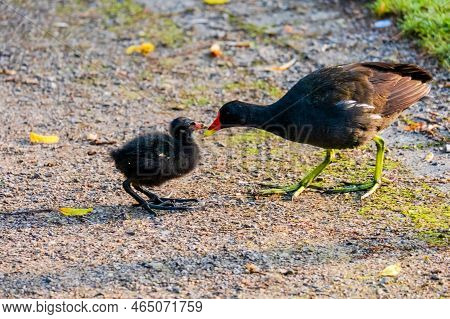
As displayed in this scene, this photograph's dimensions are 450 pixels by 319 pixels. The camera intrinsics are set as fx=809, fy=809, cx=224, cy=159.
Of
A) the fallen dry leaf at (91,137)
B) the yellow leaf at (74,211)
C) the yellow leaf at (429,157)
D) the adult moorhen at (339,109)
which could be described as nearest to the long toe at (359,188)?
the adult moorhen at (339,109)

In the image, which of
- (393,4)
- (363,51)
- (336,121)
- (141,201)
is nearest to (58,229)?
(141,201)

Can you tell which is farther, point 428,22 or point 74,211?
point 428,22

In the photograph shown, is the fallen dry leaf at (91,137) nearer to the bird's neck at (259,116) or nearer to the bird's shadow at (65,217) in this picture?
the bird's shadow at (65,217)

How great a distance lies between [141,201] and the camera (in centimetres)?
611

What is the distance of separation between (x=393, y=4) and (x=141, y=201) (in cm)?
497

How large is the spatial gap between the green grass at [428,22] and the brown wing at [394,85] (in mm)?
1914

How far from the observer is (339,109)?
627 cm

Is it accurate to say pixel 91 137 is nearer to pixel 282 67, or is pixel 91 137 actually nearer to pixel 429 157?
pixel 282 67

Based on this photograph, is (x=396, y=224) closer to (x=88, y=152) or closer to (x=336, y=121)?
(x=336, y=121)

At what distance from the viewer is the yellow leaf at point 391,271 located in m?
5.07

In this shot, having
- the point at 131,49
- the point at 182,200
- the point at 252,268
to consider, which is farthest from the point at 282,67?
the point at 252,268

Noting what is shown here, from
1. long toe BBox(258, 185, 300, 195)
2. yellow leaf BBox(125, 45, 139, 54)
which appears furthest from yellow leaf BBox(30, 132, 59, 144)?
yellow leaf BBox(125, 45, 139, 54)

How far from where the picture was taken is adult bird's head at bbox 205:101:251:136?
6.57 metres

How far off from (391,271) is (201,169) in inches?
89.6
